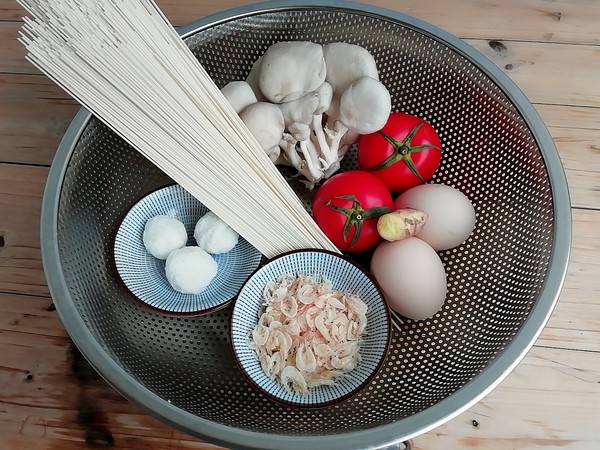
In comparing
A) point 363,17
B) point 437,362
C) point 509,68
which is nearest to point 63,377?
point 437,362

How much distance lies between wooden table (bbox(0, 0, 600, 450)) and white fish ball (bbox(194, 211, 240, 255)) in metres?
0.21

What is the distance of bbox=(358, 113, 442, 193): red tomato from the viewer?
2.40 ft

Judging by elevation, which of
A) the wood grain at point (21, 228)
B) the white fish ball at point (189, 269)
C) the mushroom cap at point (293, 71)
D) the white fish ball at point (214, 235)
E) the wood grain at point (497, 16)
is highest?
the wood grain at point (497, 16)

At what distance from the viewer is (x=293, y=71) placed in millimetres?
721

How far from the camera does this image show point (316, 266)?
71 centimetres

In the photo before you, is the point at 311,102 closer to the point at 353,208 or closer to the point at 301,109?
the point at 301,109

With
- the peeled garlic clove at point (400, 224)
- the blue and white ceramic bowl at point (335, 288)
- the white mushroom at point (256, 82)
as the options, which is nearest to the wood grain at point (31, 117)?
the white mushroom at point (256, 82)

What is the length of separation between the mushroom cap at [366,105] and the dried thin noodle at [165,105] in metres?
0.11

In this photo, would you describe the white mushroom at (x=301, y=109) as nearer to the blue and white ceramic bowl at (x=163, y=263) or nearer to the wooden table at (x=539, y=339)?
the blue and white ceramic bowl at (x=163, y=263)

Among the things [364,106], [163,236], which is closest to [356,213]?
[364,106]

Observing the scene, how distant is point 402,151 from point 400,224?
11 centimetres

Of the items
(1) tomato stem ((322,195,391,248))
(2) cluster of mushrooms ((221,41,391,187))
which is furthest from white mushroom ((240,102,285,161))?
(1) tomato stem ((322,195,391,248))

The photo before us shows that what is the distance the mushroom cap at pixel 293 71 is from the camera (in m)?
0.72

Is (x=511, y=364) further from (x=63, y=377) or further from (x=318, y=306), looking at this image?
(x=63, y=377)
